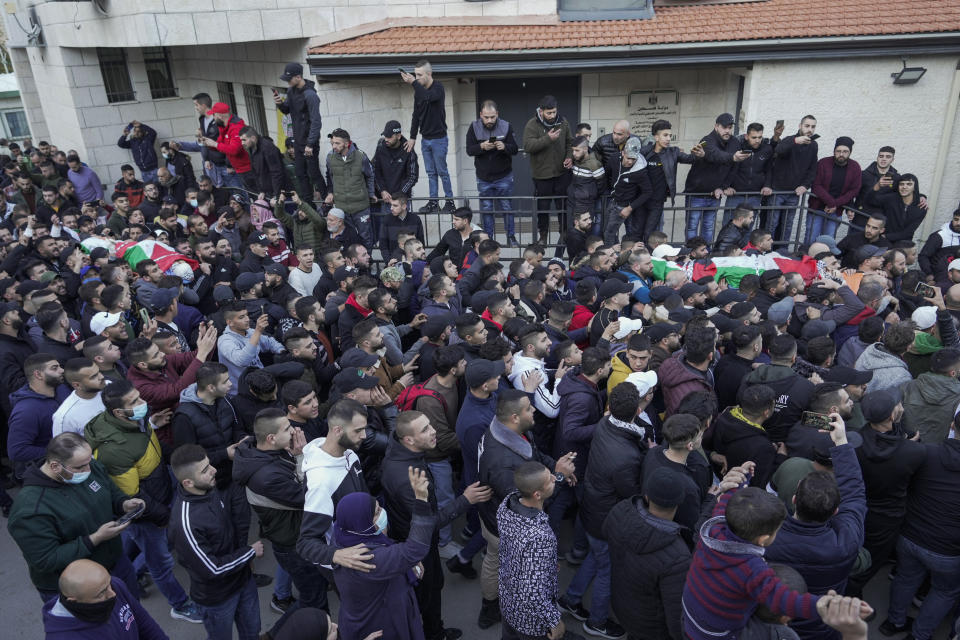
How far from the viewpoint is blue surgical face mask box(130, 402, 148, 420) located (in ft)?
14.4

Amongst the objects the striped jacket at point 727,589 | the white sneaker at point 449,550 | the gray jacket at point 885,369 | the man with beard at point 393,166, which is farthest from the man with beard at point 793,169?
the striped jacket at point 727,589

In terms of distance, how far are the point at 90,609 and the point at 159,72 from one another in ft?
44.2

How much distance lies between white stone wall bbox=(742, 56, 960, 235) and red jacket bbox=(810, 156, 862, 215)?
1543 mm

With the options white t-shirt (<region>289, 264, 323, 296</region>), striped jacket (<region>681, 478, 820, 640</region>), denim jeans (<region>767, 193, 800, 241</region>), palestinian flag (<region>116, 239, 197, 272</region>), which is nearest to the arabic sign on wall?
denim jeans (<region>767, 193, 800, 241</region>)

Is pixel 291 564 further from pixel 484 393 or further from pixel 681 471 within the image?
pixel 681 471

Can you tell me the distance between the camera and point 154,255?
7.53 metres

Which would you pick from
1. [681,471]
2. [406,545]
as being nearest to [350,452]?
[406,545]

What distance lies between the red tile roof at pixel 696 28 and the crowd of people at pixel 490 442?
384cm

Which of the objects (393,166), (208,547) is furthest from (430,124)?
(208,547)

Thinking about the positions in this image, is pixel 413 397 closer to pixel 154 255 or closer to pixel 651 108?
pixel 154 255

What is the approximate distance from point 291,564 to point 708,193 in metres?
7.44

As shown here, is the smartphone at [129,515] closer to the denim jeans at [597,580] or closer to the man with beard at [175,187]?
the denim jeans at [597,580]

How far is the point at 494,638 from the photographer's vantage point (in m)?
4.54

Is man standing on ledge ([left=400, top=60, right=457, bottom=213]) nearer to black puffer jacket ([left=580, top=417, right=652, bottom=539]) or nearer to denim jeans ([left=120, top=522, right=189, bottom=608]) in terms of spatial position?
black puffer jacket ([left=580, top=417, right=652, bottom=539])
